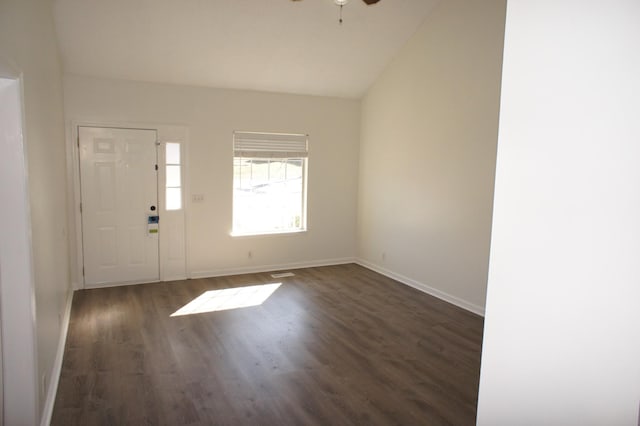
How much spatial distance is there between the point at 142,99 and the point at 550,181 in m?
5.33

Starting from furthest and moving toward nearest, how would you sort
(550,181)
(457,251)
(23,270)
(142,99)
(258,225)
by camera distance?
(258,225)
(142,99)
(457,251)
(23,270)
(550,181)

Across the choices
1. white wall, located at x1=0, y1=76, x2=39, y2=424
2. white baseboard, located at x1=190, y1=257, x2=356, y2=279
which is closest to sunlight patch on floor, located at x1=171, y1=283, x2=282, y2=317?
white baseboard, located at x1=190, y1=257, x2=356, y2=279

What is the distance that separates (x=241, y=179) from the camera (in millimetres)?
6137

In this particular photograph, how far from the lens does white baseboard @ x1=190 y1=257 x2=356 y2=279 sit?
19.6 feet

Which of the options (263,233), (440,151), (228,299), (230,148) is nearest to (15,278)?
(228,299)

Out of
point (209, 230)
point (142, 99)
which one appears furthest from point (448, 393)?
point (142, 99)

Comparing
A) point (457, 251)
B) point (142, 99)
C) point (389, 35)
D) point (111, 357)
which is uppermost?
point (389, 35)

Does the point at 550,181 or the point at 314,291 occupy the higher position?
the point at 550,181

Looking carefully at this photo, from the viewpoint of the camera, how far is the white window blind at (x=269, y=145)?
6.02 meters

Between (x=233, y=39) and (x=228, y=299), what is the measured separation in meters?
3.11

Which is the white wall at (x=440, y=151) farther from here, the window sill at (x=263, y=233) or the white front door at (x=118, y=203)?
the white front door at (x=118, y=203)

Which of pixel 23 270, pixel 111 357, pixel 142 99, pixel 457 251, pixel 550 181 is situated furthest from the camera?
pixel 142 99

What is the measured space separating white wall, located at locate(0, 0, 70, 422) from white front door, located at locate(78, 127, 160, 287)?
163 cm

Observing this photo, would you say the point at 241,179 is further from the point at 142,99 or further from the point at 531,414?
the point at 531,414
